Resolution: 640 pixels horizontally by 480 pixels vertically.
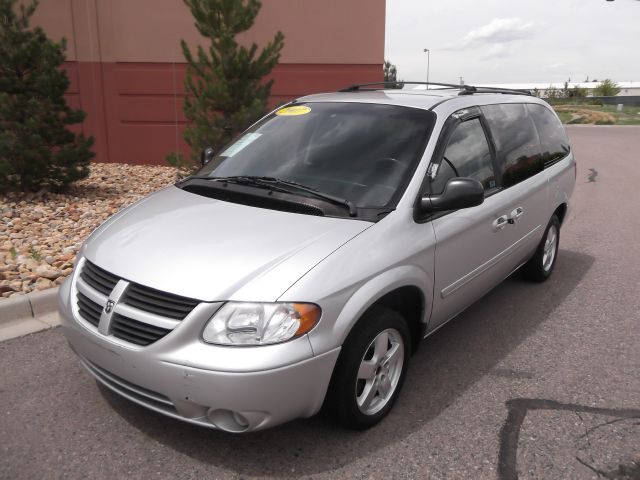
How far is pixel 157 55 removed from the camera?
10641mm

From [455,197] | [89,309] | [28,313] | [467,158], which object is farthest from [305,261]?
[28,313]

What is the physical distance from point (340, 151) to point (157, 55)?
817cm

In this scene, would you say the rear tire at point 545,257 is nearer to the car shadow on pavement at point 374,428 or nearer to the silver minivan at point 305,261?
the car shadow on pavement at point 374,428

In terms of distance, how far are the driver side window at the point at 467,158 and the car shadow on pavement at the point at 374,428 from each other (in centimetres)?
115

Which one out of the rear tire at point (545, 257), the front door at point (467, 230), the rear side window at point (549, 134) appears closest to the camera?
the front door at point (467, 230)

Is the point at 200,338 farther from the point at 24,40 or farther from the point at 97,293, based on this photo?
the point at 24,40

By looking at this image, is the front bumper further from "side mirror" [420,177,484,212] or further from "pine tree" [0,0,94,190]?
"pine tree" [0,0,94,190]

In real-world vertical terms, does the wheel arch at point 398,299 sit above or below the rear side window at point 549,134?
below

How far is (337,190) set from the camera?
337 cm

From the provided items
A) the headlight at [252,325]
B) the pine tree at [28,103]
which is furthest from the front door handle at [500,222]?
the pine tree at [28,103]

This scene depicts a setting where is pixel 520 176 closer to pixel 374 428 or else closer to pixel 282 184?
pixel 282 184

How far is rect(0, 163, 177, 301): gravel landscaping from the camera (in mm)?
5055

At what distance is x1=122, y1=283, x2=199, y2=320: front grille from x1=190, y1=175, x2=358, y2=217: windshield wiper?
1.03 meters

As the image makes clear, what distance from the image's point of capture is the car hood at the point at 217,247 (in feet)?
8.55
